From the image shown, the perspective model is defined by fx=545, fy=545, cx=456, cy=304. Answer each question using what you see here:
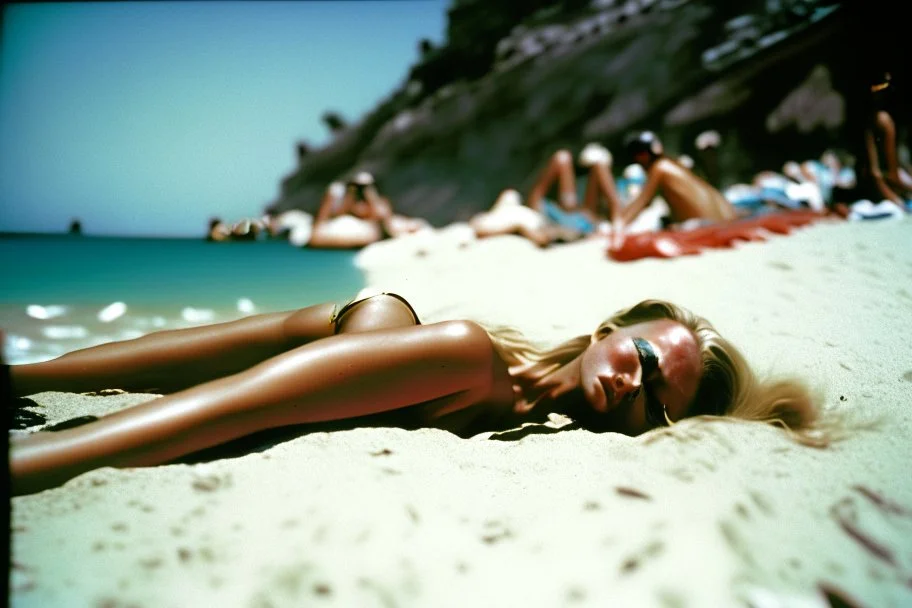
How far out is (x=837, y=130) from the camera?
34.4 feet

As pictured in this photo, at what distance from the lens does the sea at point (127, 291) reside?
2.61 m

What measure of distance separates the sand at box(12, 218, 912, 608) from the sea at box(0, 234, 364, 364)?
59 centimetres

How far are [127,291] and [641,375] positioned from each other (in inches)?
156

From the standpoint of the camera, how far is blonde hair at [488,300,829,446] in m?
1.53

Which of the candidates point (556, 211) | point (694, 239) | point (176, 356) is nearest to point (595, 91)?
point (556, 211)

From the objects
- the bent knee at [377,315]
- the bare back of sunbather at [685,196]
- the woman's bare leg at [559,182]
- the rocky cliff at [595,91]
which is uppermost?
the rocky cliff at [595,91]

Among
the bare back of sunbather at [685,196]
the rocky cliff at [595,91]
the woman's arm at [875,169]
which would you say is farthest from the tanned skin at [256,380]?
the rocky cliff at [595,91]

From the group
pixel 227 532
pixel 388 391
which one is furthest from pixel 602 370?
pixel 227 532

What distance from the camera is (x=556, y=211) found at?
5746 millimetres

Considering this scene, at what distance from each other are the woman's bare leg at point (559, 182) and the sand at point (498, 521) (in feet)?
14.9

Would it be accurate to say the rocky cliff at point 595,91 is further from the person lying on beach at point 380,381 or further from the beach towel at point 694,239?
the person lying on beach at point 380,381

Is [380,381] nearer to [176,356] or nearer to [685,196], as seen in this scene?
[176,356]

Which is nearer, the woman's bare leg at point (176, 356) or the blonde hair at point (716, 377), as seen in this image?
the blonde hair at point (716, 377)

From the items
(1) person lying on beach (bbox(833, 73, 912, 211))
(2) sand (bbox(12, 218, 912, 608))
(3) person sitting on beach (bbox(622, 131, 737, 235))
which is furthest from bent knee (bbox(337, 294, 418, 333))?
(1) person lying on beach (bbox(833, 73, 912, 211))
